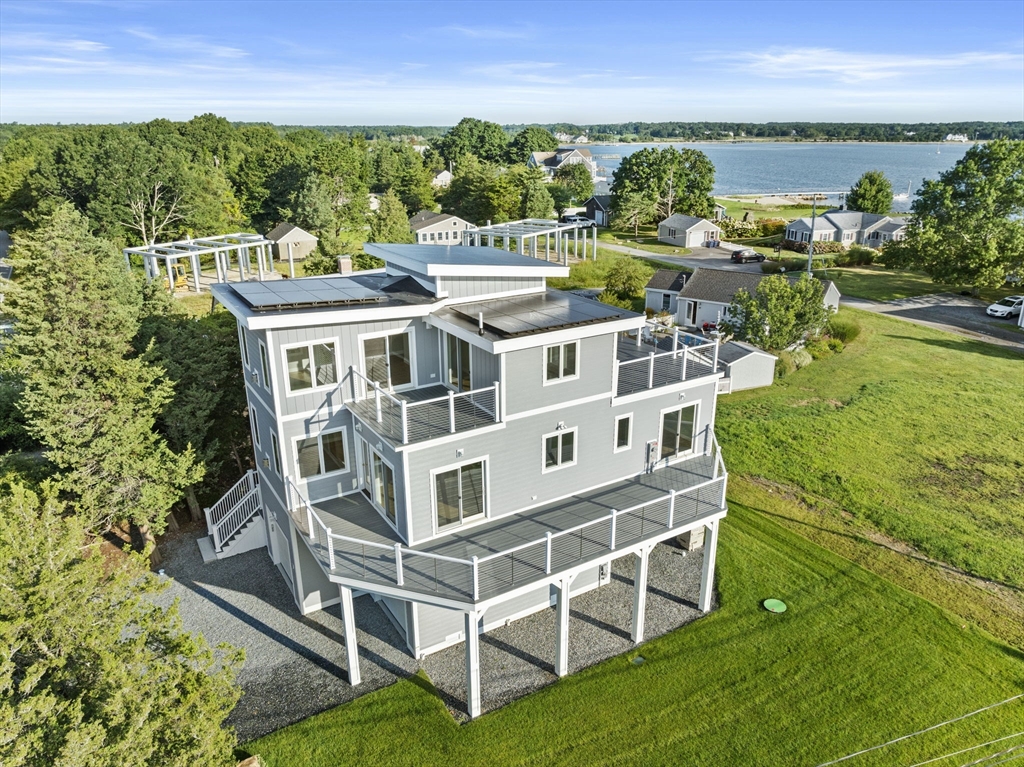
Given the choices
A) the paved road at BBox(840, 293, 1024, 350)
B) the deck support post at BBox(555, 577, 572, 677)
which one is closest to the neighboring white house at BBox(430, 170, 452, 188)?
the paved road at BBox(840, 293, 1024, 350)

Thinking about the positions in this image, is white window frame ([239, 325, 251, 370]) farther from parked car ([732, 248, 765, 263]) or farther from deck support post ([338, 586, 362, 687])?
parked car ([732, 248, 765, 263])

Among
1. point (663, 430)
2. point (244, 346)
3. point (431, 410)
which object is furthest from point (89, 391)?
point (663, 430)

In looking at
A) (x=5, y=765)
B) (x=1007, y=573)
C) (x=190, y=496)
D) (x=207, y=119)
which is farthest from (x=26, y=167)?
(x=1007, y=573)

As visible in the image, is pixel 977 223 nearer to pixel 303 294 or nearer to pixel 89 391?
pixel 303 294

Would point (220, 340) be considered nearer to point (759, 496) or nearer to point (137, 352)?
point (137, 352)

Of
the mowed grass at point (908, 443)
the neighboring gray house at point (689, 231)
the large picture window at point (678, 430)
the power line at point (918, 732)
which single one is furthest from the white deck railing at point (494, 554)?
the neighboring gray house at point (689, 231)

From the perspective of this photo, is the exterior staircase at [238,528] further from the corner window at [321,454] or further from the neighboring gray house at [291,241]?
the neighboring gray house at [291,241]
